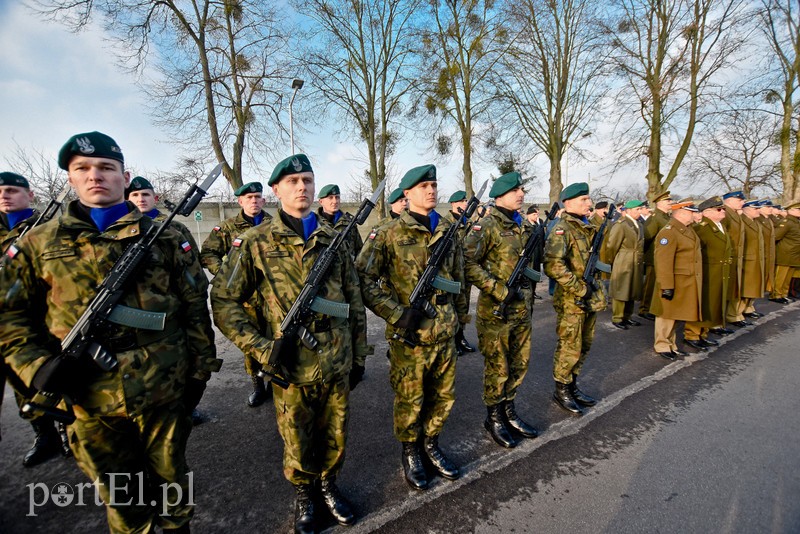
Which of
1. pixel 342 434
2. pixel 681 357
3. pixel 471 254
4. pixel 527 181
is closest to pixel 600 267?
pixel 471 254

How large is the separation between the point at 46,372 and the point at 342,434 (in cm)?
142

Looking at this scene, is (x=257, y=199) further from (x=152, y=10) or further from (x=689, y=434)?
(x=152, y=10)

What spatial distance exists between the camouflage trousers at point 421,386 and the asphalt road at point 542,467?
36 centimetres

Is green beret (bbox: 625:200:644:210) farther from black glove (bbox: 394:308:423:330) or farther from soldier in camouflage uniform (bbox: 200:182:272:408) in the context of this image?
soldier in camouflage uniform (bbox: 200:182:272:408)

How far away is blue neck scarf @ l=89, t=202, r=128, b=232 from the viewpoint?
1670 millimetres

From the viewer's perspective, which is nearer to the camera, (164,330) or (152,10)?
(164,330)

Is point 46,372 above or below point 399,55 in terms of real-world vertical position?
below

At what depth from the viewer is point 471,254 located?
126 inches

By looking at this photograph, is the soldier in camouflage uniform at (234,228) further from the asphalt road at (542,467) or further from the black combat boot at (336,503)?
the black combat boot at (336,503)

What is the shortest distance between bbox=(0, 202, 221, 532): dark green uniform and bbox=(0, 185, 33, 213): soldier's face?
7.92 feet

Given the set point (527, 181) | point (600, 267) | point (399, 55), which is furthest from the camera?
point (527, 181)

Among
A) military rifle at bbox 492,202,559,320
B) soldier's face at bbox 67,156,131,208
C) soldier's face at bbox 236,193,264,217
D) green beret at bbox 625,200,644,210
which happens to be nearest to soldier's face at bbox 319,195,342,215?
soldier's face at bbox 236,193,264,217

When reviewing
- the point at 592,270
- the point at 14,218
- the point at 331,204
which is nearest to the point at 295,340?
the point at 592,270

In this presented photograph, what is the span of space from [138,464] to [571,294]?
11.1 feet
